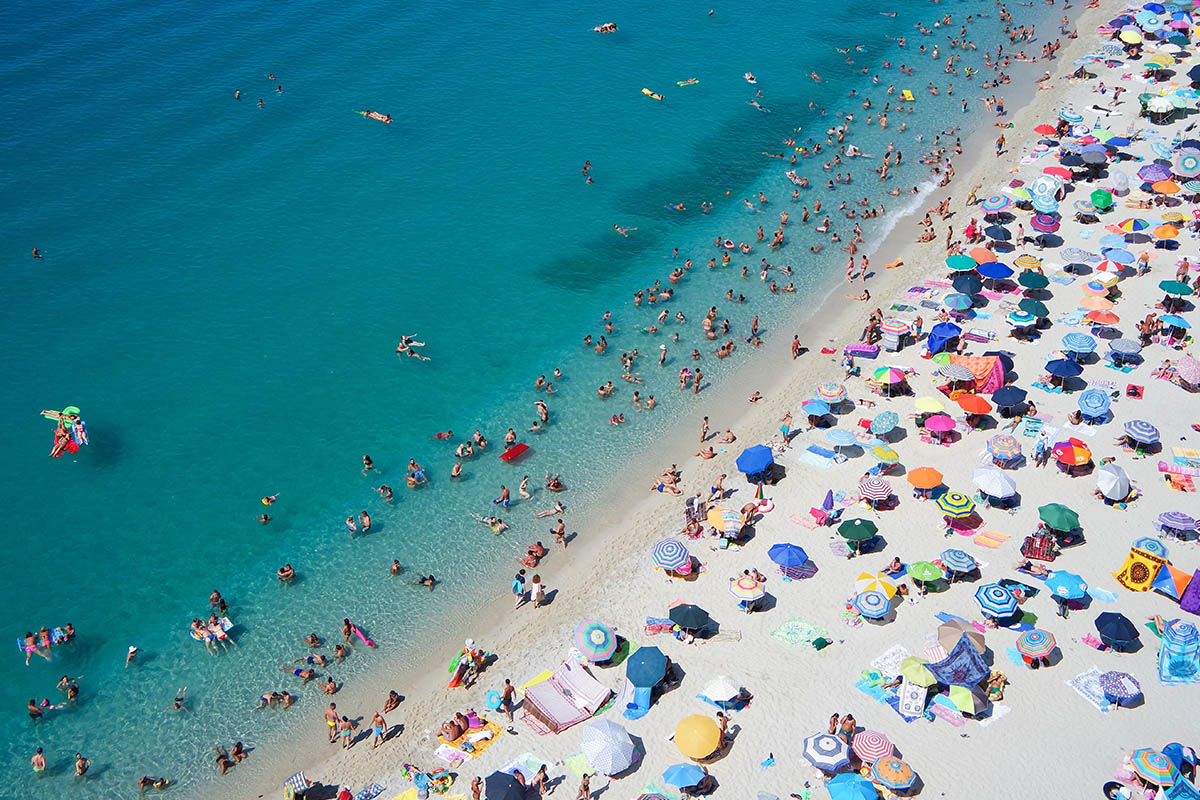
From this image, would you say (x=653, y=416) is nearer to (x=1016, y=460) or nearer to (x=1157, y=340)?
(x=1016, y=460)

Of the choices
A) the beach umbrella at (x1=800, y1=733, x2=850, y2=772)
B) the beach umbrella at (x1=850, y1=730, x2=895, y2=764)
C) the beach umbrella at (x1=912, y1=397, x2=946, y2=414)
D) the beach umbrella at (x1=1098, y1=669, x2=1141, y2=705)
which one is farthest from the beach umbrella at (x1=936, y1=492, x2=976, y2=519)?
the beach umbrella at (x1=800, y1=733, x2=850, y2=772)

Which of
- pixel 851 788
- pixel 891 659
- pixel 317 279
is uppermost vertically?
pixel 317 279

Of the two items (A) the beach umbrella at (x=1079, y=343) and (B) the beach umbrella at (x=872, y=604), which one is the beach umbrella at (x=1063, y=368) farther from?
(B) the beach umbrella at (x=872, y=604)

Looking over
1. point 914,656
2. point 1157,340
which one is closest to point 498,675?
point 914,656

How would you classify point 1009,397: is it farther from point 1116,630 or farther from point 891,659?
point 891,659

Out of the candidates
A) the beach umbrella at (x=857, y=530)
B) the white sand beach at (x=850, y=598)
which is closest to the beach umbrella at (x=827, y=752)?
the white sand beach at (x=850, y=598)

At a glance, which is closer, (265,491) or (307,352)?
(265,491)

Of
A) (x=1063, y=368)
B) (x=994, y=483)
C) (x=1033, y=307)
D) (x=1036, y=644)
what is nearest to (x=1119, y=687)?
(x=1036, y=644)
